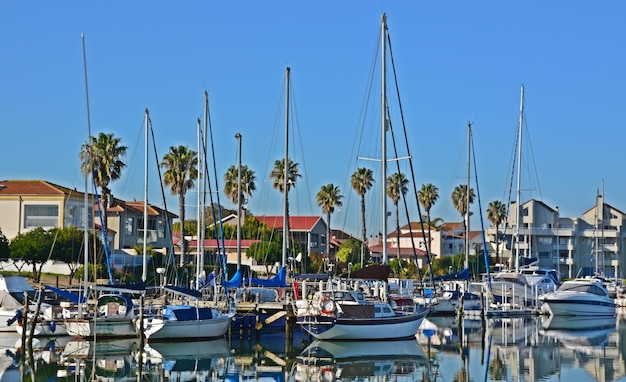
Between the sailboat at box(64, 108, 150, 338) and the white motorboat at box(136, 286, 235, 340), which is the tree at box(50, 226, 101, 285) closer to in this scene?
the sailboat at box(64, 108, 150, 338)

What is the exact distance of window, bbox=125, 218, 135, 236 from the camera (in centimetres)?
9012

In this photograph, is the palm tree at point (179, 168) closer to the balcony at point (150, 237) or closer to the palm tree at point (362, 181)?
the balcony at point (150, 237)

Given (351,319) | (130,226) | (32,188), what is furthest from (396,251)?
(351,319)

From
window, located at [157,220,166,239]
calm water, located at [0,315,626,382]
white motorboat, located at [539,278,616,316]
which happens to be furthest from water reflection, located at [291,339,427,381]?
window, located at [157,220,166,239]

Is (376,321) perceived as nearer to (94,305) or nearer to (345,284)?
(345,284)

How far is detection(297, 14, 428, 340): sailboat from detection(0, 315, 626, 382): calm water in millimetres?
530

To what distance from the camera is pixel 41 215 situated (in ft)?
273

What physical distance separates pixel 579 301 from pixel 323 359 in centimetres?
3342

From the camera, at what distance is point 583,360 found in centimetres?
4209

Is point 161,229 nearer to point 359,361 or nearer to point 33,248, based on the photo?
point 33,248

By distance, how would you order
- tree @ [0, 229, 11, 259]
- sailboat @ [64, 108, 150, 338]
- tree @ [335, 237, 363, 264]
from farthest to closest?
tree @ [335, 237, 363, 264] → tree @ [0, 229, 11, 259] → sailboat @ [64, 108, 150, 338]

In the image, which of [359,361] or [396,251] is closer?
[359,361]

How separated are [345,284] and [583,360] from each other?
494 inches

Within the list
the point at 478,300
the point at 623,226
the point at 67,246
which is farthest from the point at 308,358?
the point at 623,226
